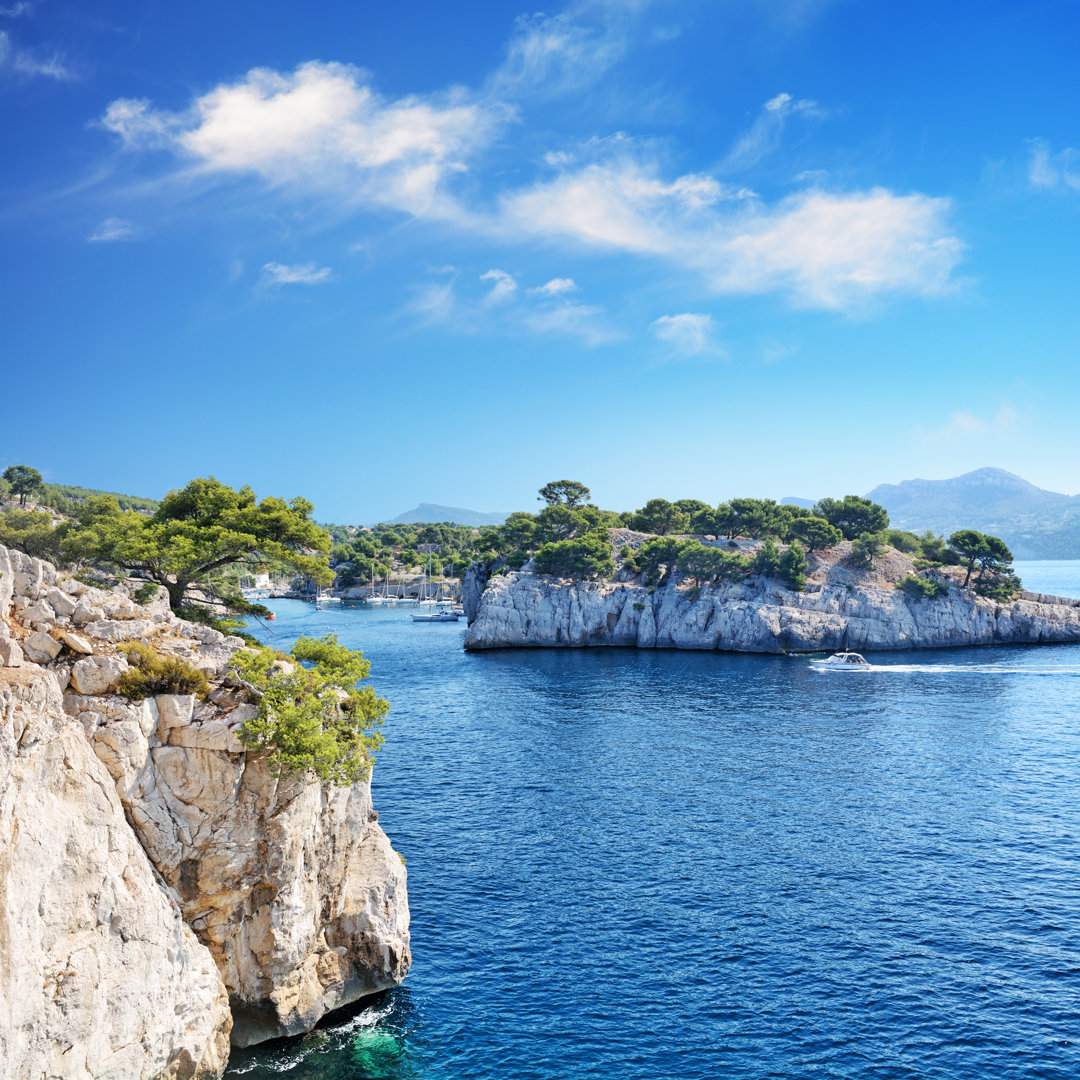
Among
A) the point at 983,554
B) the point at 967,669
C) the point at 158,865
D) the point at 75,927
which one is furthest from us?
the point at 983,554

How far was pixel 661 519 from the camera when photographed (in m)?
161

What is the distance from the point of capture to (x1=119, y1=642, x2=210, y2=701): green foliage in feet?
71.8

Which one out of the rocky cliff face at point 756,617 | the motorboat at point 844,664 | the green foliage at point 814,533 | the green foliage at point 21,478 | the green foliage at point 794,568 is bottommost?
the motorboat at point 844,664

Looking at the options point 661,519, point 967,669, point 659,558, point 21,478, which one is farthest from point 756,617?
point 21,478

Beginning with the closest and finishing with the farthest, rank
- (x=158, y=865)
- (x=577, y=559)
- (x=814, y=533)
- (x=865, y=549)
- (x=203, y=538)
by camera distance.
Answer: (x=158, y=865)
(x=203, y=538)
(x=577, y=559)
(x=865, y=549)
(x=814, y=533)

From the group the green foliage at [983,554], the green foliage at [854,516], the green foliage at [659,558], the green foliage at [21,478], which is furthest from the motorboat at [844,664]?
the green foliage at [21,478]

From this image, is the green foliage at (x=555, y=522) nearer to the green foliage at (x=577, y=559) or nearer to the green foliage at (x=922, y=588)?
the green foliage at (x=577, y=559)

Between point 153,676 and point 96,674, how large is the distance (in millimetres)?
1486

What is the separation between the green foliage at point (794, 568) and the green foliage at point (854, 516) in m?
23.5

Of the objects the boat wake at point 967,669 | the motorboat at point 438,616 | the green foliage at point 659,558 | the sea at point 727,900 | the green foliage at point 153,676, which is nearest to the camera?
the green foliage at point 153,676

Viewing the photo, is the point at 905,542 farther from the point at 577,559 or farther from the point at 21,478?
the point at 21,478

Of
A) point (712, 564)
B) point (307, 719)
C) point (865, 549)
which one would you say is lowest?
point (307, 719)

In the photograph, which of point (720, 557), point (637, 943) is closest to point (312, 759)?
point (637, 943)

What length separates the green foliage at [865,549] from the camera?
134875 millimetres
